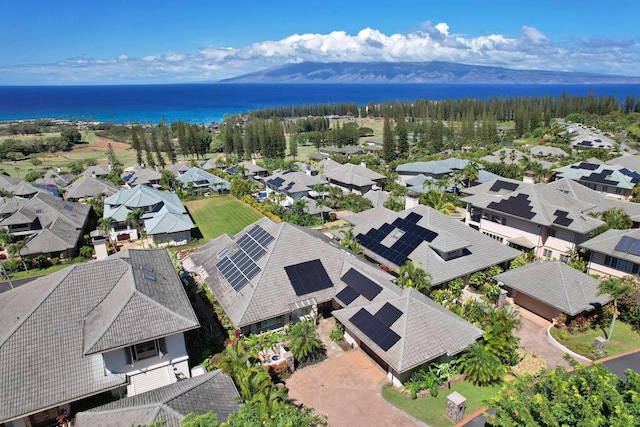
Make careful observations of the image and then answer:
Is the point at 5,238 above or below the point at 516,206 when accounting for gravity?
below

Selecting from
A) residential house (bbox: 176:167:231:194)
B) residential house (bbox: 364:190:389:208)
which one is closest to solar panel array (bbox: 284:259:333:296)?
residential house (bbox: 364:190:389:208)

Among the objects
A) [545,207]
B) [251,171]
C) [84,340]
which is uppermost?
[545,207]

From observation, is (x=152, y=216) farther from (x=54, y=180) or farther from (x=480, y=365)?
(x=480, y=365)

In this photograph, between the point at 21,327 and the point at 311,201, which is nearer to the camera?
the point at 21,327

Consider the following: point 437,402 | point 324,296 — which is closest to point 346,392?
point 437,402

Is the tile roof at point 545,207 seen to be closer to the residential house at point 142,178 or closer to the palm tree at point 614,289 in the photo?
the palm tree at point 614,289

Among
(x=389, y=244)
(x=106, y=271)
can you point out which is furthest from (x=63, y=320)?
(x=389, y=244)

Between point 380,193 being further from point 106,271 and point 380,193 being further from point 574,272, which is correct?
point 106,271
